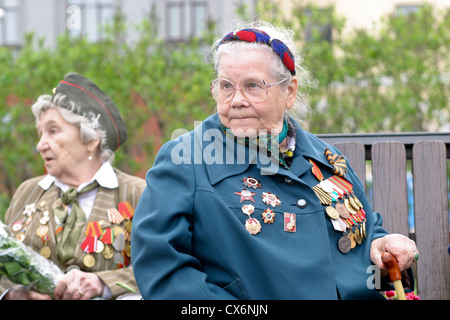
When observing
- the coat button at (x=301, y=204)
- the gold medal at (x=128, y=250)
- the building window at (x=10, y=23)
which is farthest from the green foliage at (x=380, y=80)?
the building window at (x=10, y=23)

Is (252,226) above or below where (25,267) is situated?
above

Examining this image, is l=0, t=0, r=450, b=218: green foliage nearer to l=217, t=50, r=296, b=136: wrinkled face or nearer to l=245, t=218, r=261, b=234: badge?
l=217, t=50, r=296, b=136: wrinkled face

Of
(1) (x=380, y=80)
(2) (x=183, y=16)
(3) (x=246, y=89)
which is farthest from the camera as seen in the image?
(2) (x=183, y=16)

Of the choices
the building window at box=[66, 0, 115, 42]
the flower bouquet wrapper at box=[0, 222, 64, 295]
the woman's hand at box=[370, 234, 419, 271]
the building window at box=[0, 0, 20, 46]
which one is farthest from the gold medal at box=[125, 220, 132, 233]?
the building window at box=[0, 0, 20, 46]

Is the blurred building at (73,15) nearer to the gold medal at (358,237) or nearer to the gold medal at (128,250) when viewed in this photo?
the gold medal at (128,250)

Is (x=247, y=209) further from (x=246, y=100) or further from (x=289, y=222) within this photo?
(x=246, y=100)

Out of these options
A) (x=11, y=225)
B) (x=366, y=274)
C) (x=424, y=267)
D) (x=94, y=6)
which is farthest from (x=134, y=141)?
(x=94, y=6)

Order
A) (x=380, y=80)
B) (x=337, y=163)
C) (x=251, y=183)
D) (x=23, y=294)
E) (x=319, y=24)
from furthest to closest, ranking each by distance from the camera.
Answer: (x=319, y=24)
(x=380, y=80)
(x=23, y=294)
(x=337, y=163)
(x=251, y=183)

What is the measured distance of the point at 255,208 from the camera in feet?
8.07

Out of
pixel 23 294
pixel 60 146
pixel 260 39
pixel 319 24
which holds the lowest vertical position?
pixel 23 294

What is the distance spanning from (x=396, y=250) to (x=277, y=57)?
0.90 metres

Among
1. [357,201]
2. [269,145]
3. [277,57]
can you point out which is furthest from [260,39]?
[357,201]

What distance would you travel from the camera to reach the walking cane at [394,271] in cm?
247

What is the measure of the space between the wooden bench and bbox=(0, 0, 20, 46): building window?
43.7 ft
